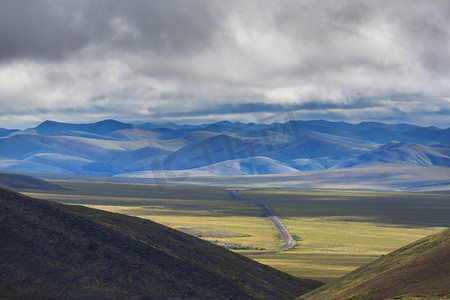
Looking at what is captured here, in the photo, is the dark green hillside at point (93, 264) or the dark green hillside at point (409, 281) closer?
the dark green hillside at point (409, 281)

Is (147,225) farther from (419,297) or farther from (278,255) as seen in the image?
(419,297)

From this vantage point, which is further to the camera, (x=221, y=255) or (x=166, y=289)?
(x=221, y=255)

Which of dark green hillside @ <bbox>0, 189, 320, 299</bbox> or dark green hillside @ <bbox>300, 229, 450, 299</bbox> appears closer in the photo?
dark green hillside @ <bbox>300, 229, 450, 299</bbox>

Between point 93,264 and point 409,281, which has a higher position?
point 93,264

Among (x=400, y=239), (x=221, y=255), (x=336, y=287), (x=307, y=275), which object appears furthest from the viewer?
(x=400, y=239)

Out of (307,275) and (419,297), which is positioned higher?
(419,297)

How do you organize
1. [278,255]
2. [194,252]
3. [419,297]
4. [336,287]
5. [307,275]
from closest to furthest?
[419,297], [336,287], [194,252], [307,275], [278,255]

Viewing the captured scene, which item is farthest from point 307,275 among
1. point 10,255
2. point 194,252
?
point 10,255

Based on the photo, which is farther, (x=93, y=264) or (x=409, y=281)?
(x=93, y=264)
